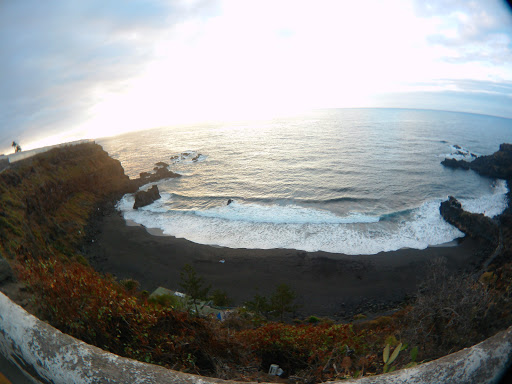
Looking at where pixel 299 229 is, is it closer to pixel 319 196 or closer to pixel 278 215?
pixel 278 215

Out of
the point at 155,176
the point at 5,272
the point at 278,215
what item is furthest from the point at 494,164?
the point at 155,176

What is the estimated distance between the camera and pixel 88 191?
101 feet

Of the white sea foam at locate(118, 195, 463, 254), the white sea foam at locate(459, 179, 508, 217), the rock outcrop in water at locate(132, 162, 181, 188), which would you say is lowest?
the white sea foam at locate(459, 179, 508, 217)

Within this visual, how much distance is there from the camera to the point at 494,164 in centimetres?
4078

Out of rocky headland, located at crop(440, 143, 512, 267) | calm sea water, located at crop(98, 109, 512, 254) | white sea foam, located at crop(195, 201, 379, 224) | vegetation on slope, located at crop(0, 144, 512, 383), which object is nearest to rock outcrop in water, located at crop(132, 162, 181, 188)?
calm sea water, located at crop(98, 109, 512, 254)

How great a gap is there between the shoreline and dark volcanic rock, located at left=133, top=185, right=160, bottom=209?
8524 mm

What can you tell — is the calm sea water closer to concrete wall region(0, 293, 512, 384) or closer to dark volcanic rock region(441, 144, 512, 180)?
dark volcanic rock region(441, 144, 512, 180)

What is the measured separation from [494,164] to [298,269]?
4436 centimetres

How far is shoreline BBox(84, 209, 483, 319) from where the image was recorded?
52.4 ft

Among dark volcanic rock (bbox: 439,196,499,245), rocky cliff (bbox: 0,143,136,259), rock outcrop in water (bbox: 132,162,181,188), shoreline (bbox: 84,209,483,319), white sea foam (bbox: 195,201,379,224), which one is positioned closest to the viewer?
rocky cliff (bbox: 0,143,136,259)

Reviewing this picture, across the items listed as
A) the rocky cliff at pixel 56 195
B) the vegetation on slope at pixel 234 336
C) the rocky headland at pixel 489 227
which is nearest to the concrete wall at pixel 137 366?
the vegetation on slope at pixel 234 336

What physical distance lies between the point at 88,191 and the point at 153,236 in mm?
14101

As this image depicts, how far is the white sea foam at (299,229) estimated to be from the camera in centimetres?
2156

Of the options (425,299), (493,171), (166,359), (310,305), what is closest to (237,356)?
(166,359)
